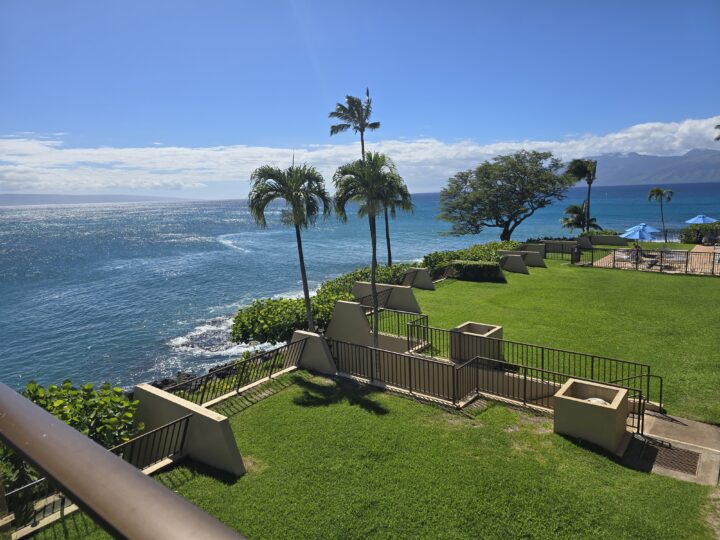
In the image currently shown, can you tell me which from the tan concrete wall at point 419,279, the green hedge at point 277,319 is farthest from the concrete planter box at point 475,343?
the tan concrete wall at point 419,279

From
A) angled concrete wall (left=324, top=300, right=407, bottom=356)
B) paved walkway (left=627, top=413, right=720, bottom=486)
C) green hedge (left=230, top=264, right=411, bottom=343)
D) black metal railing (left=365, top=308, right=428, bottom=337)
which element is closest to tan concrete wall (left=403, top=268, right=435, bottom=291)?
black metal railing (left=365, top=308, right=428, bottom=337)

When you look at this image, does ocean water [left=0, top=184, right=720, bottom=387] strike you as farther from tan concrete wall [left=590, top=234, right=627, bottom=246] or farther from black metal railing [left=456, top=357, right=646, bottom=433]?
tan concrete wall [left=590, top=234, right=627, bottom=246]

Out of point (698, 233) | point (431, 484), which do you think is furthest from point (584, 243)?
point (431, 484)

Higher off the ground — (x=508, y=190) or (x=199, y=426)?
(x=508, y=190)

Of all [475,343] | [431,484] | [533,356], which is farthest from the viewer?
[533,356]

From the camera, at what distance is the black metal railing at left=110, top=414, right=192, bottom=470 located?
356 inches

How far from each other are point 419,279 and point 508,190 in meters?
23.3

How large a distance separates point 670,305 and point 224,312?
25505 millimetres

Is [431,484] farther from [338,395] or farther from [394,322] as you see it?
[394,322]

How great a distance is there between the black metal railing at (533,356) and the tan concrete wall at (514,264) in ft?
46.4

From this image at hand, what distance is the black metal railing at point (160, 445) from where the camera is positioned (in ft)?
29.7

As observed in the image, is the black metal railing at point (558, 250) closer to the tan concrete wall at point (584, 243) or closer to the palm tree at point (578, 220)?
the tan concrete wall at point (584, 243)

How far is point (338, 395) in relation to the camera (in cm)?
1199

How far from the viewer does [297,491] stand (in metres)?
7.92
